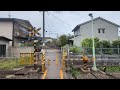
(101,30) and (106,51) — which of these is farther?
(101,30)

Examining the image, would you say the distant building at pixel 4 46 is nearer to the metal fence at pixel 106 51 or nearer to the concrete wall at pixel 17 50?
the concrete wall at pixel 17 50

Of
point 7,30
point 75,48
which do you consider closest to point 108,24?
point 75,48

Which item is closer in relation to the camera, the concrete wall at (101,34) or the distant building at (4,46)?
the distant building at (4,46)

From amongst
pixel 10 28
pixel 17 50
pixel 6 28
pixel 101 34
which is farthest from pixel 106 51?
pixel 6 28

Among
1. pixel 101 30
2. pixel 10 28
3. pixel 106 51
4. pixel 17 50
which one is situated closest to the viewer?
pixel 106 51

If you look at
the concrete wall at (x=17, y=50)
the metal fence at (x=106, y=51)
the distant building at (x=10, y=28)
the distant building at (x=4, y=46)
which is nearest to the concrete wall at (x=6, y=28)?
the distant building at (x=10, y=28)

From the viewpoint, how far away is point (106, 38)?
2144cm

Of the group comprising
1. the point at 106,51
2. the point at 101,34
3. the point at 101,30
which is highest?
the point at 101,30

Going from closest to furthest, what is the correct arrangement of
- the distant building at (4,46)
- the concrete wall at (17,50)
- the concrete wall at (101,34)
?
1. the distant building at (4,46)
2. the concrete wall at (17,50)
3. the concrete wall at (101,34)

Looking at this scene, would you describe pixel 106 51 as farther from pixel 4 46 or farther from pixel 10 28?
pixel 10 28

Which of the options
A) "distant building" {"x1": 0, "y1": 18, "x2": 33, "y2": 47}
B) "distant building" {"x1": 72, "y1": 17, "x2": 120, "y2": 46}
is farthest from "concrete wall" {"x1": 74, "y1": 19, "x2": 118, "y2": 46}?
"distant building" {"x1": 0, "y1": 18, "x2": 33, "y2": 47}
